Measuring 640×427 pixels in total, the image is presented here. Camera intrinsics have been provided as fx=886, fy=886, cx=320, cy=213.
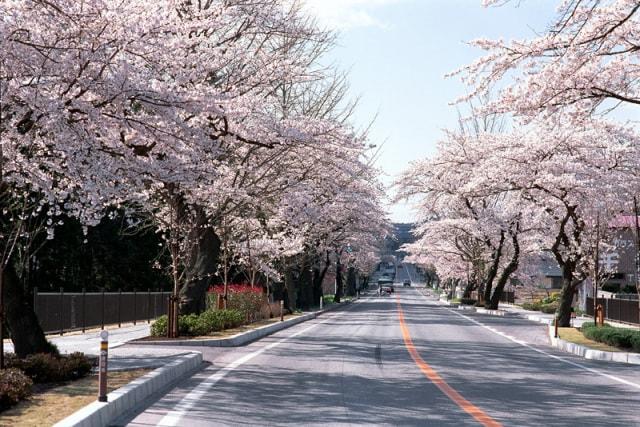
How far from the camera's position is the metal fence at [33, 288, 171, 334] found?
26.5 metres

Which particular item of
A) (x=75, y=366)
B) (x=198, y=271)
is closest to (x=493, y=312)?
(x=198, y=271)

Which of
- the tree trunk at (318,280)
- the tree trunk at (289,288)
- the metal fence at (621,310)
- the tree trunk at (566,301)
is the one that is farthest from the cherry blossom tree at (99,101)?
the tree trunk at (318,280)

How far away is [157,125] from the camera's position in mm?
15141

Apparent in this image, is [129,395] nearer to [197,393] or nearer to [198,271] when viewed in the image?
[197,393]

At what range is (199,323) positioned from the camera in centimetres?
2453

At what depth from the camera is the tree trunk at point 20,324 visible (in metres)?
15.5

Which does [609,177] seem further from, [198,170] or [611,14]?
[198,170]

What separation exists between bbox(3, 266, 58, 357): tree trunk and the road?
9.45 feet

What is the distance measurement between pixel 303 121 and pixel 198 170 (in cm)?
905

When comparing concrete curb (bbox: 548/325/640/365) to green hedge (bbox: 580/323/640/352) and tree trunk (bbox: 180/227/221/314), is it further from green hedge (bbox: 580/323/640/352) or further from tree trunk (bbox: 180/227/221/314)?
tree trunk (bbox: 180/227/221/314)

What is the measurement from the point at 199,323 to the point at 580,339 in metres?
11.0

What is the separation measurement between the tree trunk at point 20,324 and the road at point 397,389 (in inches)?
113

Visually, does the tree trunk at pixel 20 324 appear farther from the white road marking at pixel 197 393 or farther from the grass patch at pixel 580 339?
Answer: the grass patch at pixel 580 339

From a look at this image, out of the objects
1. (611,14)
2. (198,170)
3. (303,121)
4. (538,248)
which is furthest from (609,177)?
(538,248)
